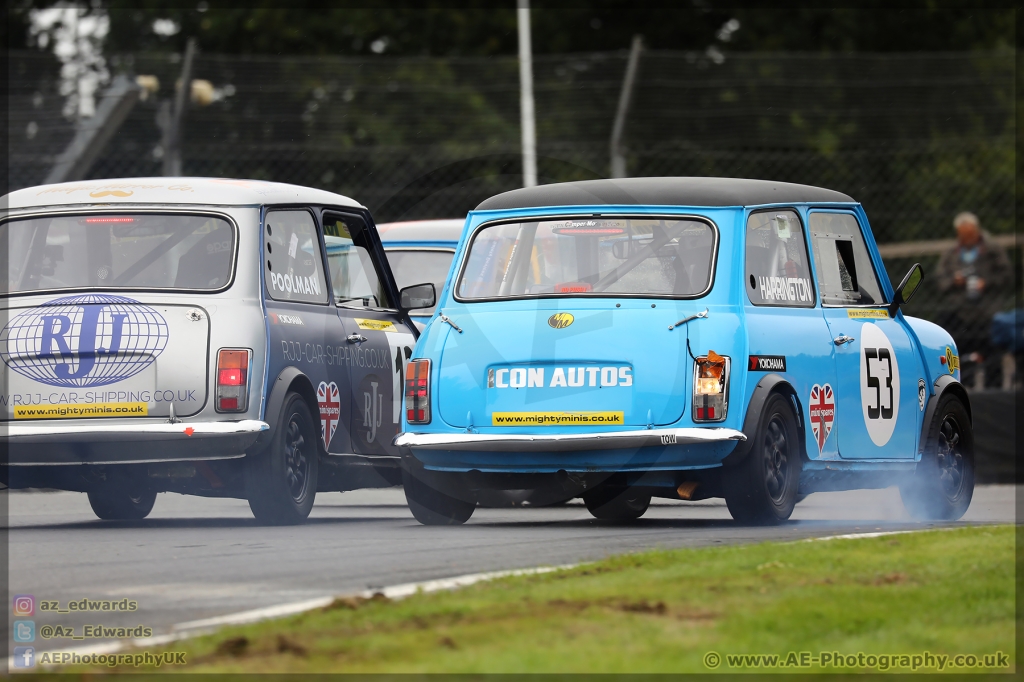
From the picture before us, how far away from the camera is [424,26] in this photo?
34.3m

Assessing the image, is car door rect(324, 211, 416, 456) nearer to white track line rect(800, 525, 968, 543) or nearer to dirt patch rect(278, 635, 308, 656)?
white track line rect(800, 525, 968, 543)

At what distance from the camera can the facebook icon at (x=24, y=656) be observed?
5223 millimetres

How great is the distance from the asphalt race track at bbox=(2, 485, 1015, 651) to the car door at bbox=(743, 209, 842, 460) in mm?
595

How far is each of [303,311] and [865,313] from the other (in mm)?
3256

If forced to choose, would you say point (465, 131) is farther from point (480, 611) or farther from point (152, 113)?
point (480, 611)

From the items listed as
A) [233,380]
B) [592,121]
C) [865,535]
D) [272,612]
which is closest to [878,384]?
[865,535]

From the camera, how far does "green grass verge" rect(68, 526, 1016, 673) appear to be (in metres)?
4.98

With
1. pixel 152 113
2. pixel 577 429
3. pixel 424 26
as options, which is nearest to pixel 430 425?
pixel 577 429

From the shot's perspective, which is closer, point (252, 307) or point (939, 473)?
point (252, 307)

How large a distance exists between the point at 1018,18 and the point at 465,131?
17.7m

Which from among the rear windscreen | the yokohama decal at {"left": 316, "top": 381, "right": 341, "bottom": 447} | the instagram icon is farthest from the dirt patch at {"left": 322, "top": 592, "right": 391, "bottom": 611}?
the yokohama decal at {"left": 316, "top": 381, "right": 341, "bottom": 447}

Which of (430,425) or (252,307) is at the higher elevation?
(252,307)

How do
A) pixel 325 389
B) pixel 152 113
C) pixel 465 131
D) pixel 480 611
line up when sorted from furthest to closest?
pixel 465 131, pixel 152 113, pixel 325 389, pixel 480 611

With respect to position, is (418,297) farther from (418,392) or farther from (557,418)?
(557,418)
